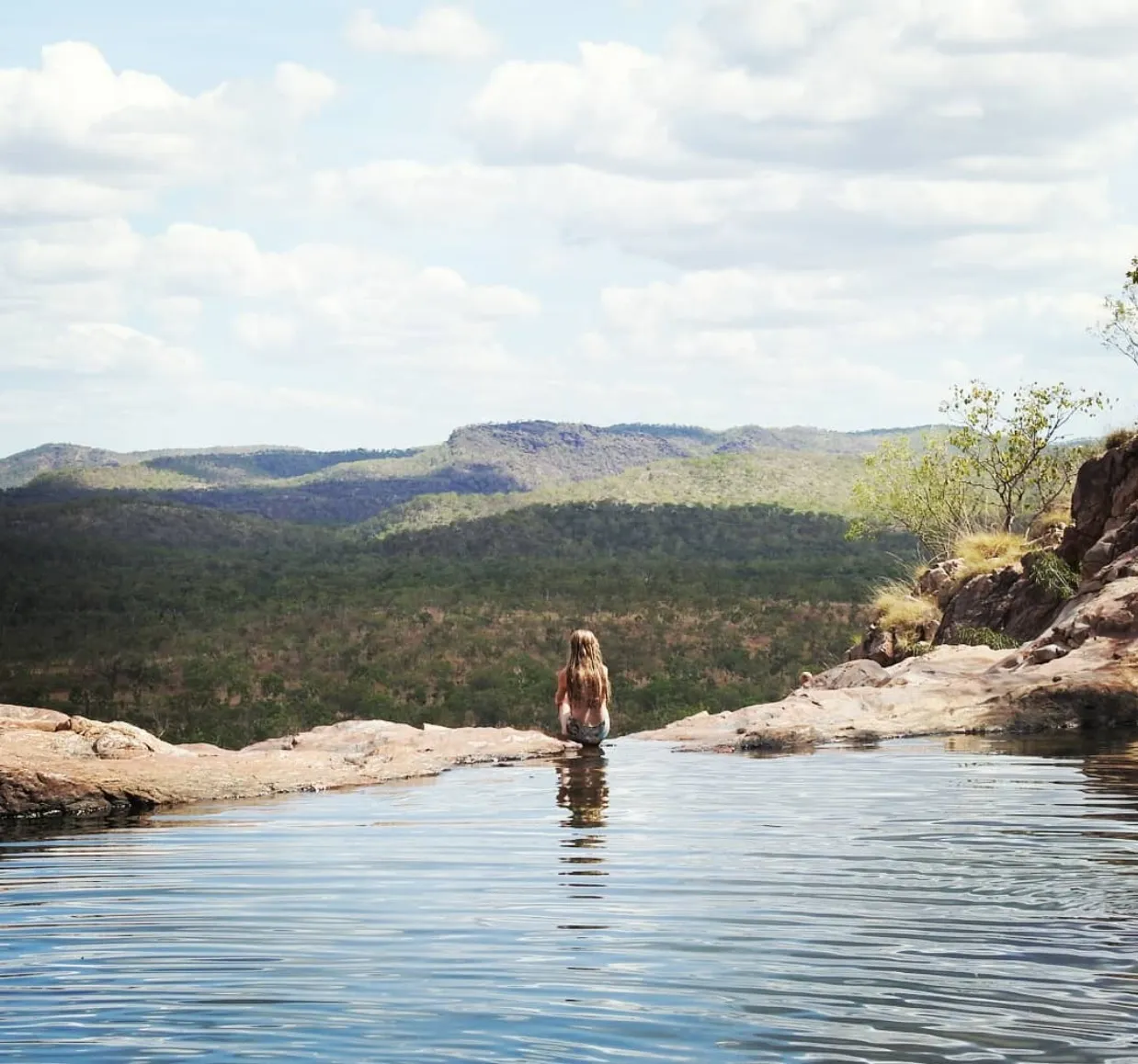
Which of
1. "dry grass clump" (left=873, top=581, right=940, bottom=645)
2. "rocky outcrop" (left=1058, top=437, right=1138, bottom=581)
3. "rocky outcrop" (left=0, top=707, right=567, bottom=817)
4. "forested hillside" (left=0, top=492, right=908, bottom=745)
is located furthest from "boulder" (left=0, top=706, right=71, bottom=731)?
"forested hillside" (left=0, top=492, right=908, bottom=745)

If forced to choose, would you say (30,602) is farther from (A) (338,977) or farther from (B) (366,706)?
(A) (338,977)

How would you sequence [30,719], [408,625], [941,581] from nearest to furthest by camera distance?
1. [30,719]
2. [941,581]
3. [408,625]

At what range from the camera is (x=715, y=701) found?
187ft

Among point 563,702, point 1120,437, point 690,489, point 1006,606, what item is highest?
point 690,489

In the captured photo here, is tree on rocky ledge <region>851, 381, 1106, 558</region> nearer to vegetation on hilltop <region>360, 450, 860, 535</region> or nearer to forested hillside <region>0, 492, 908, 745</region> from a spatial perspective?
forested hillside <region>0, 492, 908, 745</region>

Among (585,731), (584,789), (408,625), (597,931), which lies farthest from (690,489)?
(597,931)

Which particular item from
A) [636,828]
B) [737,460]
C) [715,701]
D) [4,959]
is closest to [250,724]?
[715,701]

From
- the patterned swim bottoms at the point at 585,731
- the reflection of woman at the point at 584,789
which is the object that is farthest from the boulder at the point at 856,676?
the reflection of woman at the point at 584,789

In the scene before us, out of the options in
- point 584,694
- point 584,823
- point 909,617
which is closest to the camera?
point 584,823

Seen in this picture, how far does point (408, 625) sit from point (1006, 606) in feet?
149

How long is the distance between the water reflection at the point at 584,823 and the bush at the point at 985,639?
10.8m

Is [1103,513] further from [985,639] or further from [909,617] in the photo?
[909,617]

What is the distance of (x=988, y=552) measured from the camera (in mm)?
34031

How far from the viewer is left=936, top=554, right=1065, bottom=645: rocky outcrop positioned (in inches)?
1162
